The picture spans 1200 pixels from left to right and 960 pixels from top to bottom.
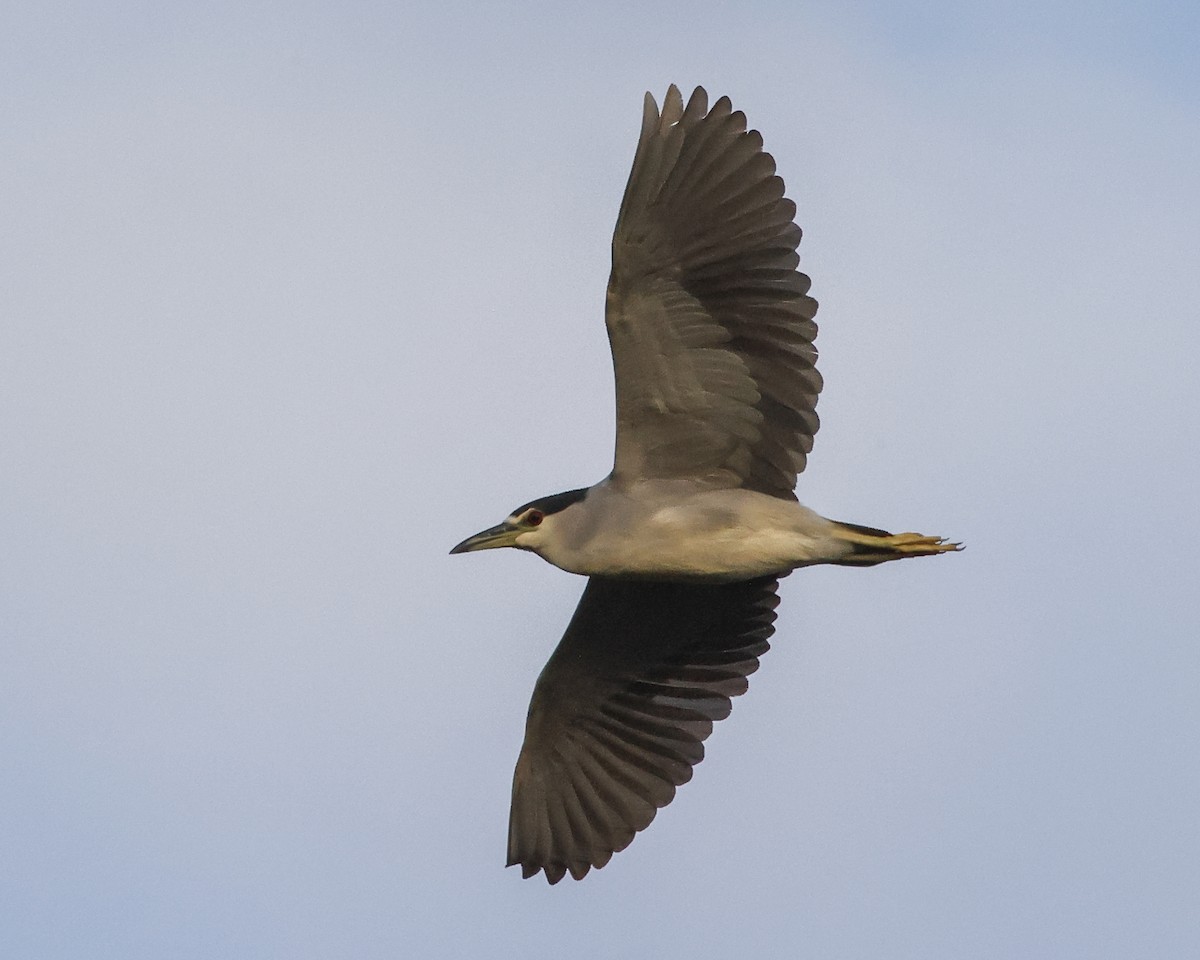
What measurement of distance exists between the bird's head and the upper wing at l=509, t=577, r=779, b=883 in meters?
0.87

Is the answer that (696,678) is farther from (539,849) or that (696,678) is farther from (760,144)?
(760,144)

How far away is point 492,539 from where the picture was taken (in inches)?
425

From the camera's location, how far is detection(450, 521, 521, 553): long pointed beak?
10742 millimetres

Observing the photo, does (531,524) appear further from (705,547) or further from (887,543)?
(887,543)

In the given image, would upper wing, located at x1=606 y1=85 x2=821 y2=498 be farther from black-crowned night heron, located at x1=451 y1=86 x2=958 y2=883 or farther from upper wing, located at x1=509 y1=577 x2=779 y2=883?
upper wing, located at x1=509 y1=577 x2=779 y2=883

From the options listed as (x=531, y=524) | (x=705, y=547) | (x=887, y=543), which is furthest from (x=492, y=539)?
(x=887, y=543)

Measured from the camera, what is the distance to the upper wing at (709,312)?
10164 millimetres

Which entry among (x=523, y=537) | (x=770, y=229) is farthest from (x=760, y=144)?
(x=523, y=537)

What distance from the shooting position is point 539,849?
11.7m

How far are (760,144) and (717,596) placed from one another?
2.52 m

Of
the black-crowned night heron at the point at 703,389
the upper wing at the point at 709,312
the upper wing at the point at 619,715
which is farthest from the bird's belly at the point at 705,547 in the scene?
the upper wing at the point at 619,715

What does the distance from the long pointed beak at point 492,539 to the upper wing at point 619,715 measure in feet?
2.81

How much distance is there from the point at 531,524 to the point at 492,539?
24 cm

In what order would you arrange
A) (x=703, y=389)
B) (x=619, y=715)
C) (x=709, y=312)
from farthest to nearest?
(x=619, y=715) → (x=703, y=389) → (x=709, y=312)
